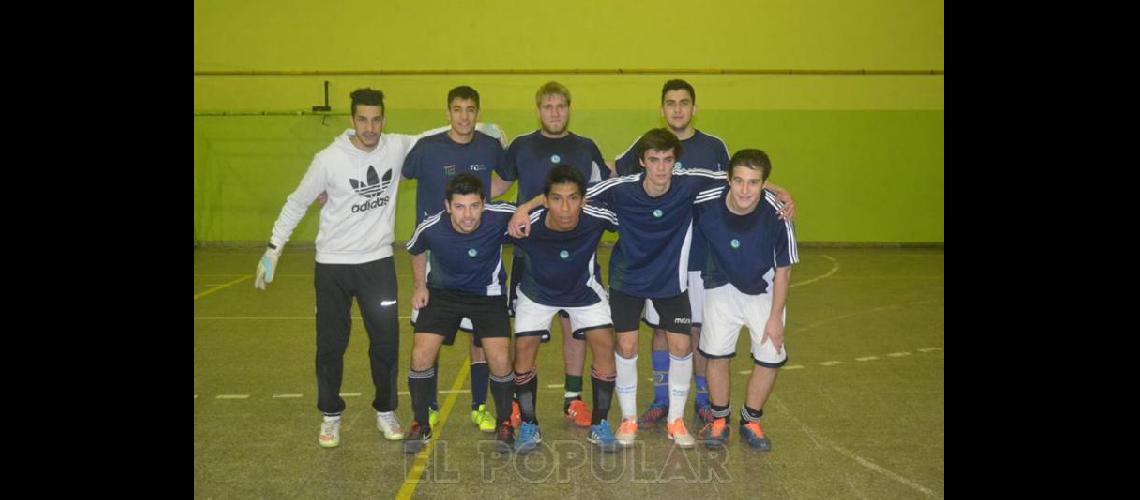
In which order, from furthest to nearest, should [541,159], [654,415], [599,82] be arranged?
[599,82] → [654,415] → [541,159]

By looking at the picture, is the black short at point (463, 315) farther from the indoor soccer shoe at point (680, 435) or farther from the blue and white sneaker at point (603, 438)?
the indoor soccer shoe at point (680, 435)

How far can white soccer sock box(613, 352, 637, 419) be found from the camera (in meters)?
5.13

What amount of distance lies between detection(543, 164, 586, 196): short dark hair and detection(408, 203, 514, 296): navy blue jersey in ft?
1.19

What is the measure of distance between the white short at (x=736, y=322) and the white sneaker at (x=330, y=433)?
7.02 ft

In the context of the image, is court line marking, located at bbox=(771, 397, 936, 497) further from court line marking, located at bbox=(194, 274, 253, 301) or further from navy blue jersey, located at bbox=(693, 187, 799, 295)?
court line marking, located at bbox=(194, 274, 253, 301)

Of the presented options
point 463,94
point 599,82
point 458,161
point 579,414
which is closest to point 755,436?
point 579,414

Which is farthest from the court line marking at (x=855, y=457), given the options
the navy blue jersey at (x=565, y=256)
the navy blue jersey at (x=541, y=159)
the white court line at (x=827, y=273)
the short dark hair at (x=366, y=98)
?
the white court line at (x=827, y=273)

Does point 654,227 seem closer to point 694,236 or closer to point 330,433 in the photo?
point 694,236

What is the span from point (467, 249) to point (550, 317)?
60 centimetres

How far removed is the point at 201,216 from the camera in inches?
633

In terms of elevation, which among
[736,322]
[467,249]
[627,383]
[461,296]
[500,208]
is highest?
[500,208]

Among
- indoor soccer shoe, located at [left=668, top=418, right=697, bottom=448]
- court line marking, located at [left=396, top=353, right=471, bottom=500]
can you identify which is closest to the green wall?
court line marking, located at [left=396, top=353, right=471, bottom=500]

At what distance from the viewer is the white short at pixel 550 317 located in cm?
507

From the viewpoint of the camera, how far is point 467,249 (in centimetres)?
506
